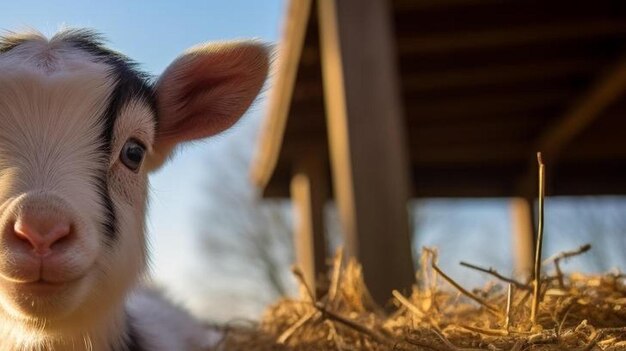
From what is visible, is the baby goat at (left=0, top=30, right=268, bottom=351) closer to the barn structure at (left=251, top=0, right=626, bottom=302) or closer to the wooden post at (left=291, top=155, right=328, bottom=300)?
the barn structure at (left=251, top=0, right=626, bottom=302)

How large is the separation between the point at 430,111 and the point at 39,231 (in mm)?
6308

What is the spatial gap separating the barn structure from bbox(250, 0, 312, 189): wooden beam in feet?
0.06

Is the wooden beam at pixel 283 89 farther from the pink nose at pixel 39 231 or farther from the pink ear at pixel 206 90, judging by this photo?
the pink nose at pixel 39 231

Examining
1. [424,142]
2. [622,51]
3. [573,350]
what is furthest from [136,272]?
[424,142]

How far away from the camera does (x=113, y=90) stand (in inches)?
101

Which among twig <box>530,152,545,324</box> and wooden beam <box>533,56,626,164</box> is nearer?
twig <box>530,152,545,324</box>

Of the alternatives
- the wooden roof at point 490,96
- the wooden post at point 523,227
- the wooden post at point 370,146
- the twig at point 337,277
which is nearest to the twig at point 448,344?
the twig at point 337,277

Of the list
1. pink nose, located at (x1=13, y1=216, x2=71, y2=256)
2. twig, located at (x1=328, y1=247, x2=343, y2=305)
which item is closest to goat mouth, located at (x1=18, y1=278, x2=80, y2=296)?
pink nose, located at (x1=13, y1=216, x2=71, y2=256)

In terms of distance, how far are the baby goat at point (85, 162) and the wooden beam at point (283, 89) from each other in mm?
351

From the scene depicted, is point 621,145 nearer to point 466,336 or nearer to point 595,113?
point 595,113

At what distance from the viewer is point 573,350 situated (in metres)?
1.93

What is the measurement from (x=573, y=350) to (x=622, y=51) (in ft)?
16.1

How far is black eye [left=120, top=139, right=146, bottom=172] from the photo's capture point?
2.57 m

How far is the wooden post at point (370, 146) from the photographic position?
3.61 metres
